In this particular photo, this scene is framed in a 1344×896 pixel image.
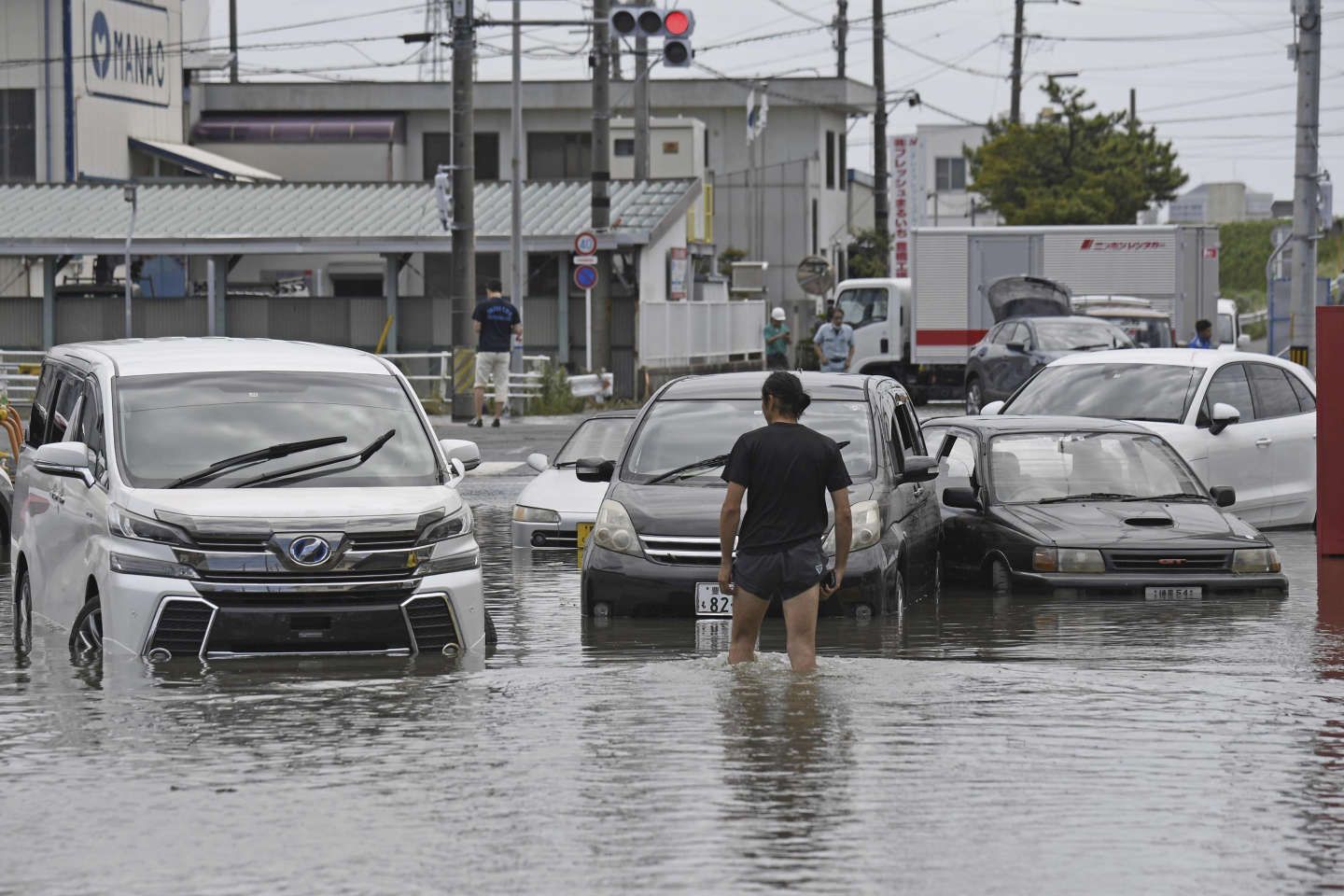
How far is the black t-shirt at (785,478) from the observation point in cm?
1031

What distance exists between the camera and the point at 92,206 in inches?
1897

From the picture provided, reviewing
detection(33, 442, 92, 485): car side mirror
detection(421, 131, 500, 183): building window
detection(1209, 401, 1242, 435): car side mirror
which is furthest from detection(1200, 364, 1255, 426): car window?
detection(421, 131, 500, 183): building window

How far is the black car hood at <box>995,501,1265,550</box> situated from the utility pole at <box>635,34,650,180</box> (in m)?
28.0

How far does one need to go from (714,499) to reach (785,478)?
9.36ft

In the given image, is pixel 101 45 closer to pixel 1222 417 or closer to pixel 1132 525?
pixel 1222 417

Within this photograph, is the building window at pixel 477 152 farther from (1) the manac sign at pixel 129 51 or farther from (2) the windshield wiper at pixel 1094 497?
(2) the windshield wiper at pixel 1094 497

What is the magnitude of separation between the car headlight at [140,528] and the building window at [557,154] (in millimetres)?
56362

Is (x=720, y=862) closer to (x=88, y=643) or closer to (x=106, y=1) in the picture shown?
(x=88, y=643)

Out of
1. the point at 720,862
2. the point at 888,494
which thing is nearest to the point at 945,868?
the point at 720,862

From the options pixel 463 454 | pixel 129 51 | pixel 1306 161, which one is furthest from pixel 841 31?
pixel 463 454

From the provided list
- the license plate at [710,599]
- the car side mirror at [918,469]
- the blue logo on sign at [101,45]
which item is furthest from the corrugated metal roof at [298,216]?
the license plate at [710,599]

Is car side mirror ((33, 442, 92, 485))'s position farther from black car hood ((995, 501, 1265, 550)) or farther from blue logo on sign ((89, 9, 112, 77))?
blue logo on sign ((89, 9, 112, 77))

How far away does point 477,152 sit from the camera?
66688 mm

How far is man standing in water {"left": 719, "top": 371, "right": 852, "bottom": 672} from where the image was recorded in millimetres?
10328
